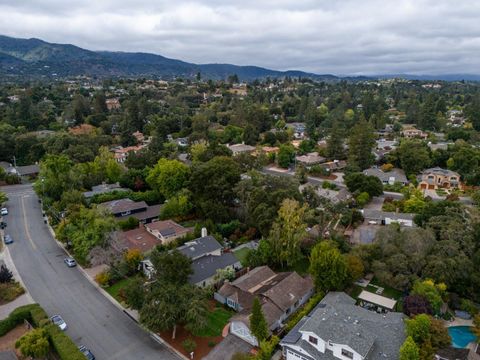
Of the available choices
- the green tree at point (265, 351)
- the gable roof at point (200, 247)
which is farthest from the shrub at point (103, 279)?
the green tree at point (265, 351)

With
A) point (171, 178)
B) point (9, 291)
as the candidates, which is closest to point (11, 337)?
point (9, 291)

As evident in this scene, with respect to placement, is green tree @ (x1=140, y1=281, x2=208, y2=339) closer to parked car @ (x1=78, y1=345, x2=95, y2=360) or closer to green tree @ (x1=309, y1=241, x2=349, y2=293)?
parked car @ (x1=78, y1=345, x2=95, y2=360)

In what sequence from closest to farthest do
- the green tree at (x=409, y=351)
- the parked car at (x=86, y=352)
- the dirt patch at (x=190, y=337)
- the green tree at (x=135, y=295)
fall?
the green tree at (x=409, y=351), the parked car at (x=86, y=352), the dirt patch at (x=190, y=337), the green tree at (x=135, y=295)

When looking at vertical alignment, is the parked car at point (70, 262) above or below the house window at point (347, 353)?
below

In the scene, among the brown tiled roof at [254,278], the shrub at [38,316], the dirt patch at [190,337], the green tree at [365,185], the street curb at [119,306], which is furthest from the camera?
the green tree at [365,185]

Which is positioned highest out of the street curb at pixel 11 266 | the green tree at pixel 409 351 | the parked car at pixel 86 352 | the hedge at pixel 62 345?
the green tree at pixel 409 351

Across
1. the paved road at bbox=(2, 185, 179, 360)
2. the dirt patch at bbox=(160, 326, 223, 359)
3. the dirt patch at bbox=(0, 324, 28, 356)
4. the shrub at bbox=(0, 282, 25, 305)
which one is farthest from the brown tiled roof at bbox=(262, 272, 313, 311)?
the shrub at bbox=(0, 282, 25, 305)

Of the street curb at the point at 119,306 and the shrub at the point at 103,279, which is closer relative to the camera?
the street curb at the point at 119,306

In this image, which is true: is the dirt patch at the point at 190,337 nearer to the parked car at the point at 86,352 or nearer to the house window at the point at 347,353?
the parked car at the point at 86,352
